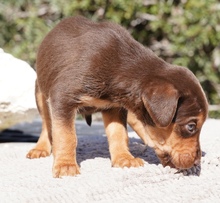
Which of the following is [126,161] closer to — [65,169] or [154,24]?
[65,169]

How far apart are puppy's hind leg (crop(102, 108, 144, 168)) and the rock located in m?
0.98

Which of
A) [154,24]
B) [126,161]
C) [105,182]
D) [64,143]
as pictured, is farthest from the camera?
[154,24]

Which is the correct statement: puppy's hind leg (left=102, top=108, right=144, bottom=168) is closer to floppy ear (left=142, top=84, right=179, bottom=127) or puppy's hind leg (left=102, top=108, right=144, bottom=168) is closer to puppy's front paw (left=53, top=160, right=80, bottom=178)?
puppy's front paw (left=53, top=160, right=80, bottom=178)

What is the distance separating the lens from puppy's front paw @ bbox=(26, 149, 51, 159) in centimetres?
418

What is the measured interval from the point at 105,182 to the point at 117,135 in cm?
71

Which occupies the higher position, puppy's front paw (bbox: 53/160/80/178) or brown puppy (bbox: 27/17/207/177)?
brown puppy (bbox: 27/17/207/177)

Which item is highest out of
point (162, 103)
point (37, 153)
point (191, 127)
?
point (162, 103)

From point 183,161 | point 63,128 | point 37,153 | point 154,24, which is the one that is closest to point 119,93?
point 63,128

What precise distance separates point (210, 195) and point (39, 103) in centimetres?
163

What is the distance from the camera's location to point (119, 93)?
370 cm

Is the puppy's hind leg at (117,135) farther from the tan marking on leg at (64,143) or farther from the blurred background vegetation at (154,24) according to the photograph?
the blurred background vegetation at (154,24)

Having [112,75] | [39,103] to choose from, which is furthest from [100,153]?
[112,75]

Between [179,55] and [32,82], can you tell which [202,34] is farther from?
[32,82]

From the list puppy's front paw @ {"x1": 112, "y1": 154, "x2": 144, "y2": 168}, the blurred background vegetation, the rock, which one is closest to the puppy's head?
puppy's front paw @ {"x1": 112, "y1": 154, "x2": 144, "y2": 168}
